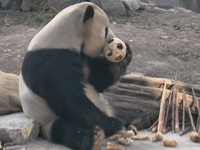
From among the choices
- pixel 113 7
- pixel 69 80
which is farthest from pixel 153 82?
pixel 113 7

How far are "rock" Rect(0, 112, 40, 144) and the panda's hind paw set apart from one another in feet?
1.64

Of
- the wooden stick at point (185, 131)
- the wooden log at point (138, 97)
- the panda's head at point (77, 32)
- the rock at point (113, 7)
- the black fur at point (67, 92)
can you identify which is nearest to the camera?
the black fur at point (67, 92)

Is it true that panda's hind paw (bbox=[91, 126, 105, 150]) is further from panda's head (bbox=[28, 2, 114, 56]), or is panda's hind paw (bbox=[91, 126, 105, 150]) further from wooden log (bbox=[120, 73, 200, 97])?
wooden log (bbox=[120, 73, 200, 97])

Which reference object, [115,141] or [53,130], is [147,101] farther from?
[53,130]

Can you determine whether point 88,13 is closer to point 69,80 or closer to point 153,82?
point 69,80

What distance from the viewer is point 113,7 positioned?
961cm

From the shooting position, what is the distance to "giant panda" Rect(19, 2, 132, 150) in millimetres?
3412

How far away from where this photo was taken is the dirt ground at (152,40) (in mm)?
6902

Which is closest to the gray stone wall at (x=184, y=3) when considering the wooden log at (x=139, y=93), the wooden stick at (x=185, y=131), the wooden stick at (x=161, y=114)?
the wooden log at (x=139, y=93)

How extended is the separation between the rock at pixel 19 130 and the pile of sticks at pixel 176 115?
102 centimetres

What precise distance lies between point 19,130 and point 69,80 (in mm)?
499

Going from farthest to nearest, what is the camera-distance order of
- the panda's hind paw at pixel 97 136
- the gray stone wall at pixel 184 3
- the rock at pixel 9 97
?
the gray stone wall at pixel 184 3, the rock at pixel 9 97, the panda's hind paw at pixel 97 136

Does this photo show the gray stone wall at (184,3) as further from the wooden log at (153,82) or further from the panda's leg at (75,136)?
the panda's leg at (75,136)

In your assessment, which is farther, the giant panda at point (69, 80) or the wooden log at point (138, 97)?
the wooden log at point (138, 97)
